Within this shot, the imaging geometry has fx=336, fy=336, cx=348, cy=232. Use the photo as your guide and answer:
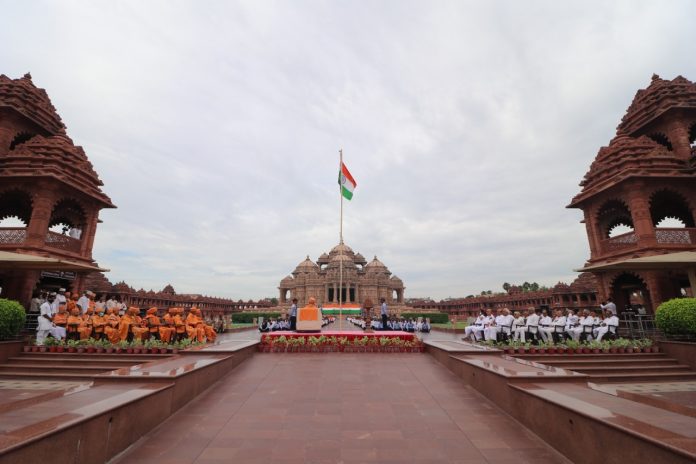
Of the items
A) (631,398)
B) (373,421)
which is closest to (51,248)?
(373,421)

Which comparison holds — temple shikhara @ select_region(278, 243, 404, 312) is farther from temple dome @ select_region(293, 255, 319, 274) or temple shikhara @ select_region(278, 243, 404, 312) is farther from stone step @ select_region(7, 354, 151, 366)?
stone step @ select_region(7, 354, 151, 366)

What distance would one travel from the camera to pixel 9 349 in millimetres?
10125

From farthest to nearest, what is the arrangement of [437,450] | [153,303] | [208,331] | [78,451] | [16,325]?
[153,303] → [208,331] → [16,325] → [437,450] → [78,451]

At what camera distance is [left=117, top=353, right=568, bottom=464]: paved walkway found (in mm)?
3902

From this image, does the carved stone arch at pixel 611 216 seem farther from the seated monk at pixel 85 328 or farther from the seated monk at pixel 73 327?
the seated monk at pixel 73 327

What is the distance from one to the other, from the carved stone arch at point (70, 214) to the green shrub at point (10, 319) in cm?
1043

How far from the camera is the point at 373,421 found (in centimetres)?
494

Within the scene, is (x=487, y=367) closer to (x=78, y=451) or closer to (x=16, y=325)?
(x=78, y=451)

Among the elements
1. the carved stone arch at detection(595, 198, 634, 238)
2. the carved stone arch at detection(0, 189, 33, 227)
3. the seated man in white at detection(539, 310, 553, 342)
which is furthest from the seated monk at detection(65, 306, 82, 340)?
the carved stone arch at detection(595, 198, 634, 238)

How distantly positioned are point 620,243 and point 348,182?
48.9 ft

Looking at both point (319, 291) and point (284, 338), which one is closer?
point (284, 338)

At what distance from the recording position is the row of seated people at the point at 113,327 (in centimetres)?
1124

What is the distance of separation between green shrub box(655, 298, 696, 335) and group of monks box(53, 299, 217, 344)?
15808mm

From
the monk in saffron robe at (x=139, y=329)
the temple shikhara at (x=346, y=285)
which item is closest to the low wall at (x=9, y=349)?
the monk in saffron robe at (x=139, y=329)
